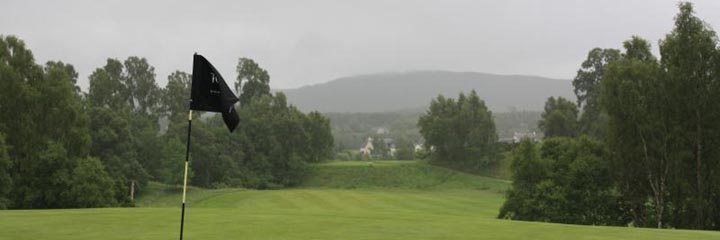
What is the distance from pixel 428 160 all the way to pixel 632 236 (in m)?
81.1

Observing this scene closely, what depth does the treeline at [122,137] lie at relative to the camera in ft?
134

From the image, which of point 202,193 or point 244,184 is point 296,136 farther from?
Answer: point 202,193

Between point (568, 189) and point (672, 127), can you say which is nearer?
point (672, 127)

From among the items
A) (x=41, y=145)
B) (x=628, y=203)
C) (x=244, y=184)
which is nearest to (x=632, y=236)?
(x=628, y=203)

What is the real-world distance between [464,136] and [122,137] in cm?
5264

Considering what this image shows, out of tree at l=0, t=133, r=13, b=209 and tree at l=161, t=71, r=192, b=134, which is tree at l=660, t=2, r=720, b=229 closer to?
tree at l=0, t=133, r=13, b=209

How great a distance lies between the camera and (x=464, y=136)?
Answer: 95250 millimetres

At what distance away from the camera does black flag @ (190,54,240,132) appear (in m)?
11.6

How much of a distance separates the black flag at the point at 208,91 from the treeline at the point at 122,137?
31.4 metres

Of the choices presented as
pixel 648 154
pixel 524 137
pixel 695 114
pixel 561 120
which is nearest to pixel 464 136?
pixel 561 120

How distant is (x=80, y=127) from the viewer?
152ft

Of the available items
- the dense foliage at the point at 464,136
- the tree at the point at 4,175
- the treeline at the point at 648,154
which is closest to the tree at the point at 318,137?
the dense foliage at the point at 464,136

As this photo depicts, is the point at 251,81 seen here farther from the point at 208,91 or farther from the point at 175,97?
the point at 208,91

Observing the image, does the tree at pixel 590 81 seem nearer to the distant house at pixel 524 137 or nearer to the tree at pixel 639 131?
the distant house at pixel 524 137
